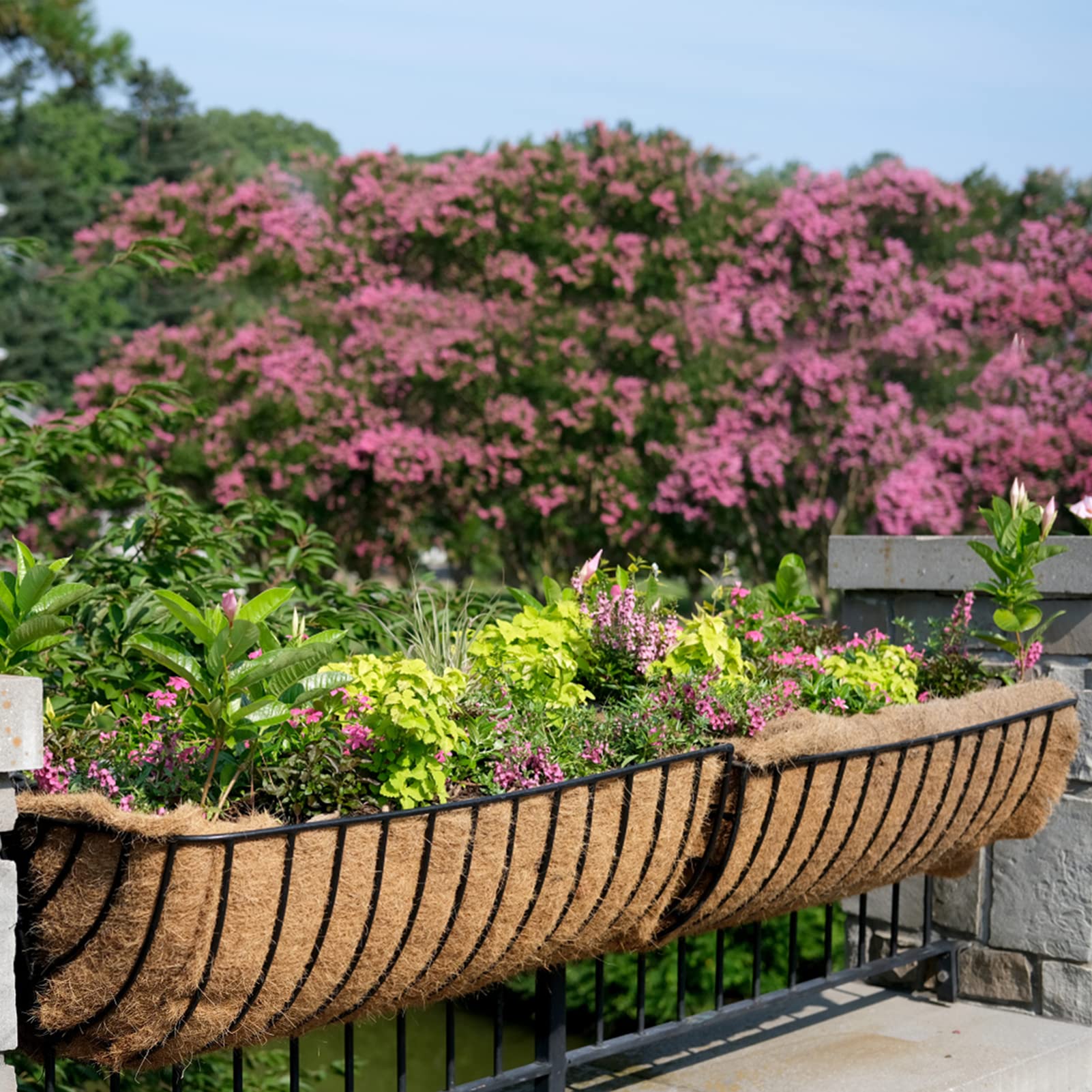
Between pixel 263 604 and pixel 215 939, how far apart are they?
0.51 metres

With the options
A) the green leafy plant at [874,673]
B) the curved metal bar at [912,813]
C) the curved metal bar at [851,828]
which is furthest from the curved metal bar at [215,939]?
the green leafy plant at [874,673]

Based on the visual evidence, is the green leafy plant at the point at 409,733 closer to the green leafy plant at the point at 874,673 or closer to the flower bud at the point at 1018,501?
the green leafy plant at the point at 874,673

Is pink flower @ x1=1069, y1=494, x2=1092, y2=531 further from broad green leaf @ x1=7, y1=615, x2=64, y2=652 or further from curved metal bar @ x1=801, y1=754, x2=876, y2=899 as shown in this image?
broad green leaf @ x1=7, y1=615, x2=64, y2=652

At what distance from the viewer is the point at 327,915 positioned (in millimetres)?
2256

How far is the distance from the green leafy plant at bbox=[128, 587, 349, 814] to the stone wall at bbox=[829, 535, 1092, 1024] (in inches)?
88.7

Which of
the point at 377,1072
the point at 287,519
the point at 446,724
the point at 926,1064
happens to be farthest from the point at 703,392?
the point at 446,724

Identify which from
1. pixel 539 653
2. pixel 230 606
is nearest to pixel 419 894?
pixel 230 606

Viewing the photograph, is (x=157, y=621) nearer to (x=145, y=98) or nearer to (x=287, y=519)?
(x=287, y=519)

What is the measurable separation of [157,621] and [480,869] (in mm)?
1413

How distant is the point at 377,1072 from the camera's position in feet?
19.7

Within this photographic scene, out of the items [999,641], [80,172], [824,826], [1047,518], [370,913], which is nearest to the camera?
[370,913]

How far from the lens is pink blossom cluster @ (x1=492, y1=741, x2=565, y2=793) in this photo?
261 centimetres

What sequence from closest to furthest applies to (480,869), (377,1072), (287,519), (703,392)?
(480,869), (287,519), (377,1072), (703,392)

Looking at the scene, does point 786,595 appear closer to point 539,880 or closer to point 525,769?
point 525,769
